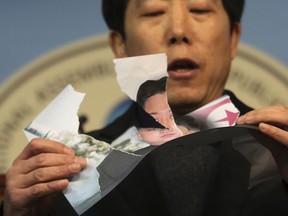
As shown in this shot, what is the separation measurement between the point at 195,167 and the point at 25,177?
257 mm

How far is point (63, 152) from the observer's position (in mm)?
714

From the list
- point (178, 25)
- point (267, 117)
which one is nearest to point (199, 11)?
point (178, 25)

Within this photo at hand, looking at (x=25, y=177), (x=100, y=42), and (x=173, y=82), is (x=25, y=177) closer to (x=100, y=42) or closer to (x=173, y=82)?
(x=173, y=82)

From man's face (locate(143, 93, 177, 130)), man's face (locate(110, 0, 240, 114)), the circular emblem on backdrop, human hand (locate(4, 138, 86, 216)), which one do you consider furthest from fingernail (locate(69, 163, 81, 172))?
the circular emblem on backdrop

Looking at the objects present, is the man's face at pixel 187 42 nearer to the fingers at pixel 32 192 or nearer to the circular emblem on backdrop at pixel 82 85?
the fingers at pixel 32 192

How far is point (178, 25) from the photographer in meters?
0.91

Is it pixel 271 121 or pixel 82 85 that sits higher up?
pixel 271 121

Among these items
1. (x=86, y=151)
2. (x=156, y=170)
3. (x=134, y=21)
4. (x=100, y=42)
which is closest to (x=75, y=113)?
(x=86, y=151)

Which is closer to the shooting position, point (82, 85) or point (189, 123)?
point (189, 123)

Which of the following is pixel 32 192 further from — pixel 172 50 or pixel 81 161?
pixel 172 50

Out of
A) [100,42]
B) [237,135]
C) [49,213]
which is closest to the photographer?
[237,135]

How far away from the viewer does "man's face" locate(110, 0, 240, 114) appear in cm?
91

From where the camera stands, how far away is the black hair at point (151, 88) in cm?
75

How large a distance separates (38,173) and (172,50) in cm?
29
